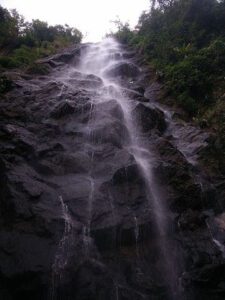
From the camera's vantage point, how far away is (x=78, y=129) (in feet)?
40.1

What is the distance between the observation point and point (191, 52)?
19.0 metres

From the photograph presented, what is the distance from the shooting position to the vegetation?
1550cm

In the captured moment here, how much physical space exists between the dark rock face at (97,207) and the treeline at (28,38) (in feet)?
25.4

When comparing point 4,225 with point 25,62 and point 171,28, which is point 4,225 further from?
point 171,28

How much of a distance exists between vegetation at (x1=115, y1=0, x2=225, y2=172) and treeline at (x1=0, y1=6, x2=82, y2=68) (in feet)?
16.8

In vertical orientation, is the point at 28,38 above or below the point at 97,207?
above

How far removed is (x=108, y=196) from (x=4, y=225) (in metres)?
2.87

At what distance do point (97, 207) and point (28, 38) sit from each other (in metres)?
18.2

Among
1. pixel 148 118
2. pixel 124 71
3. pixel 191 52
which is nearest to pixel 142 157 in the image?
pixel 148 118

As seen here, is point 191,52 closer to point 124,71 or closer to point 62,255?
point 124,71

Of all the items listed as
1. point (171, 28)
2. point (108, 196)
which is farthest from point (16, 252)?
point (171, 28)

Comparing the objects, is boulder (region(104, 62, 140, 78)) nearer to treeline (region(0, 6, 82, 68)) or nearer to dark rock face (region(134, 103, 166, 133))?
treeline (region(0, 6, 82, 68))

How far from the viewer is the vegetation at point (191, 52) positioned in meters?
15.5

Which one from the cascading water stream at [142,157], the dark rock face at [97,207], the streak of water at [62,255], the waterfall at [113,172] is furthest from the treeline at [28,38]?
the streak of water at [62,255]
